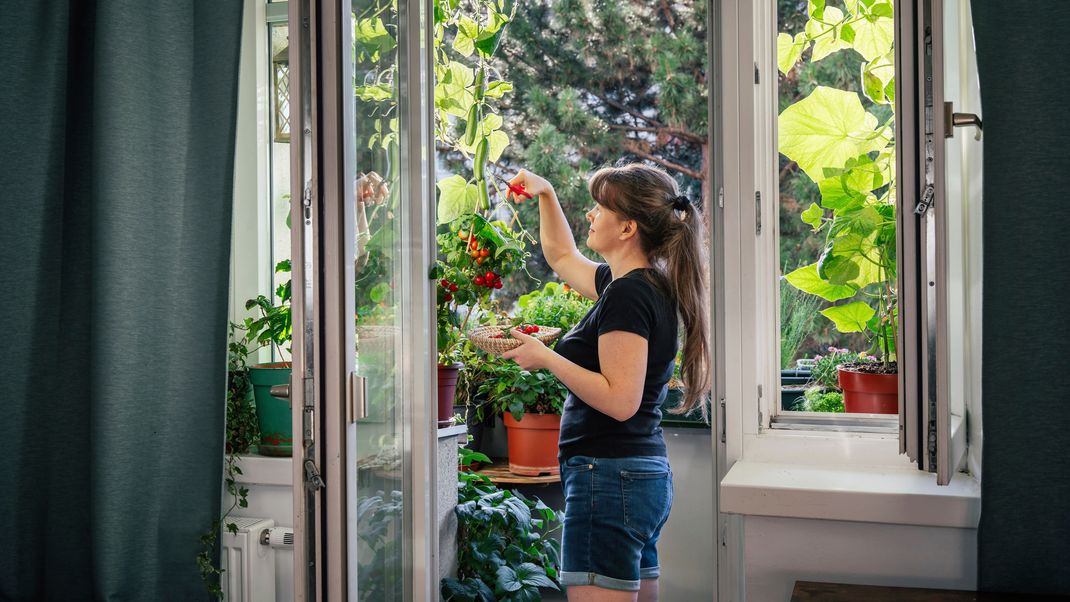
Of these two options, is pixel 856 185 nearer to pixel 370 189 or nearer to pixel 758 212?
pixel 758 212

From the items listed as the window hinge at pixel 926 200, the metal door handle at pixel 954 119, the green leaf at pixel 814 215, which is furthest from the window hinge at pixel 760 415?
the metal door handle at pixel 954 119

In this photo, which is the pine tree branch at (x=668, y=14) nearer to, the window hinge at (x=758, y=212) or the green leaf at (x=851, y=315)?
the window hinge at (x=758, y=212)

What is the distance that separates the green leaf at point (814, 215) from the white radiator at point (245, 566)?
5.04 feet

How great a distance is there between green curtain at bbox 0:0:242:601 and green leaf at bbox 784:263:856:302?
1.27 meters

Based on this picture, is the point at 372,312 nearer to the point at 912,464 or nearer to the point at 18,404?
the point at 18,404

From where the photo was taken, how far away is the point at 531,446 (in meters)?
2.62

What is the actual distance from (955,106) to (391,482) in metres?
1.37

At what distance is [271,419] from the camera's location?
7.11 feet

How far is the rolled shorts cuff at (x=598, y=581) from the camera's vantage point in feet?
6.01

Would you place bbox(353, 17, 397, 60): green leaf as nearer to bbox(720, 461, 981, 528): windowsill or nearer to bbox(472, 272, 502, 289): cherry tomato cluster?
bbox(472, 272, 502, 289): cherry tomato cluster

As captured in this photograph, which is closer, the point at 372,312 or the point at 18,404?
the point at 372,312

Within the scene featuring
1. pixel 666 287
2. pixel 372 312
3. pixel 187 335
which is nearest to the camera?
pixel 372 312

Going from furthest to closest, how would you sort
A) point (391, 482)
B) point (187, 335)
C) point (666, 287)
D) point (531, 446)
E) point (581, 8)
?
point (581, 8) < point (531, 446) < point (666, 287) < point (187, 335) < point (391, 482)

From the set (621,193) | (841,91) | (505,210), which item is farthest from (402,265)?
(505,210)
